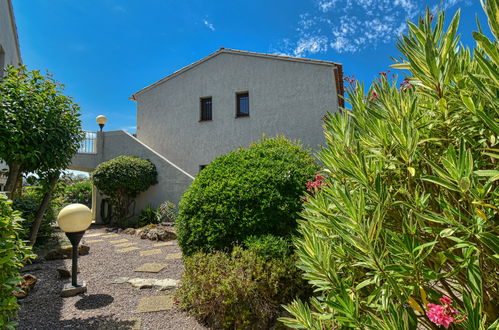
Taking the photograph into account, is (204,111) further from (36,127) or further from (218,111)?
(36,127)

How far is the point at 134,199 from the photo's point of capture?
1158 centimetres

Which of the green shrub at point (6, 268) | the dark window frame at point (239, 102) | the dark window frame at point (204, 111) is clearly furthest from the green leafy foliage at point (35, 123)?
the dark window frame at point (204, 111)

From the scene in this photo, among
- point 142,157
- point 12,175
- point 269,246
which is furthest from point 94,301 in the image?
point 142,157

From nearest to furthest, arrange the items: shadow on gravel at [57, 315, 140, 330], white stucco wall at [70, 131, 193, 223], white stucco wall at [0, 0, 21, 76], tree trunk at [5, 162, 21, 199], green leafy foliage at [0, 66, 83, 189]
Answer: shadow on gravel at [57, 315, 140, 330]
green leafy foliage at [0, 66, 83, 189]
tree trunk at [5, 162, 21, 199]
white stucco wall at [0, 0, 21, 76]
white stucco wall at [70, 131, 193, 223]

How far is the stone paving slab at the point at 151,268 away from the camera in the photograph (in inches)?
197

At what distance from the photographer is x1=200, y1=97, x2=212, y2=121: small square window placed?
40.5 feet

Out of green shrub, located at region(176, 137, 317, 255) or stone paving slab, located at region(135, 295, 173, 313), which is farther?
green shrub, located at region(176, 137, 317, 255)

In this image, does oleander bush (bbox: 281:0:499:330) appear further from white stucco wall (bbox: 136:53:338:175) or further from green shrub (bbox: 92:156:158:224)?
green shrub (bbox: 92:156:158:224)

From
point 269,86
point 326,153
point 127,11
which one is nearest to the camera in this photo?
point 326,153

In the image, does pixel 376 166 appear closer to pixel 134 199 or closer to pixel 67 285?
pixel 67 285

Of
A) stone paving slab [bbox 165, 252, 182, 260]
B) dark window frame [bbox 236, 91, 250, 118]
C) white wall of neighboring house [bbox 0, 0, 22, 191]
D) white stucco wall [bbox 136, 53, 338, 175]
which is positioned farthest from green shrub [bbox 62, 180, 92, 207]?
stone paving slab [bbox 165, 252, 182, 260]

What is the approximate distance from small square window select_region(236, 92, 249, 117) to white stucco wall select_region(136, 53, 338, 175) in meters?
0.23

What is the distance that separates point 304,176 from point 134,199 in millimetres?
9953

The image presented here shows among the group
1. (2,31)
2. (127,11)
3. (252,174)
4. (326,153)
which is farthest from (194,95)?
(326,153)
